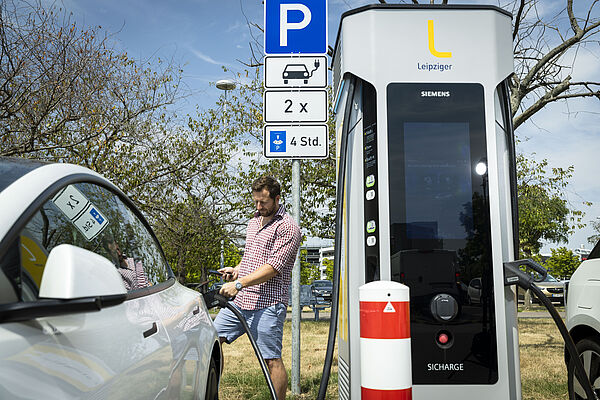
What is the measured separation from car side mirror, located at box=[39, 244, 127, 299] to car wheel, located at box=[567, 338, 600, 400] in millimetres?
3277

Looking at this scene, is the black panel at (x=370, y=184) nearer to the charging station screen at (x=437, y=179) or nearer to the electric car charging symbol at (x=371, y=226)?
the electric car charging symbol at (x=371, y=226)

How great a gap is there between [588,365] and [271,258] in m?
2.29

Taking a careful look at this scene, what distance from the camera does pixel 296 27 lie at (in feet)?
18.2

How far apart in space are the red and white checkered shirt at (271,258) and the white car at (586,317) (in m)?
2.03

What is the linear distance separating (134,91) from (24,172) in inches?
407

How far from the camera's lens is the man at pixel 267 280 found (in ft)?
14.9

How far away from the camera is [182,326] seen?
2662mm

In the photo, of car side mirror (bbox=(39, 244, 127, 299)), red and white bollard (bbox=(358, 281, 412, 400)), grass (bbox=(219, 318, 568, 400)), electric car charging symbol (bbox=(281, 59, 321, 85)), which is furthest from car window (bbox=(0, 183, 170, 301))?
grass (bbox=(219, 318, 568, 400))

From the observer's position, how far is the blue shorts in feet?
14.9

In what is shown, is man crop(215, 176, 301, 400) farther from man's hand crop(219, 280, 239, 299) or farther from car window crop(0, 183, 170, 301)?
car window crop(0, 183, 170, 301)

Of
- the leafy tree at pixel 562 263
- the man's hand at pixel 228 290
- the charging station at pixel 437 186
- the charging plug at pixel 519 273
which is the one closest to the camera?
the charging plug at pixel 519 273

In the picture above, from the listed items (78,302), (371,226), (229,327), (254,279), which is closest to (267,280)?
(254,279)

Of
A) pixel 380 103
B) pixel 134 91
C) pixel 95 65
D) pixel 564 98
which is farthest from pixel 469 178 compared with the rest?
pixel 134 91

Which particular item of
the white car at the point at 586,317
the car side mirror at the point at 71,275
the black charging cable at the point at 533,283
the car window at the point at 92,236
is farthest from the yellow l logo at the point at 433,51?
the car side mirror at the point at 71,275
